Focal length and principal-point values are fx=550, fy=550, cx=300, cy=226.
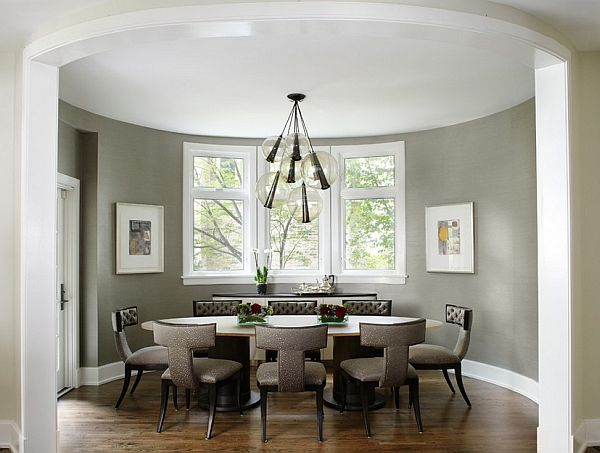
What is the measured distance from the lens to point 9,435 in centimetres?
373

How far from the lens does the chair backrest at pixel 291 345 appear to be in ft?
13.1

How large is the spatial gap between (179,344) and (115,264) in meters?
2.20

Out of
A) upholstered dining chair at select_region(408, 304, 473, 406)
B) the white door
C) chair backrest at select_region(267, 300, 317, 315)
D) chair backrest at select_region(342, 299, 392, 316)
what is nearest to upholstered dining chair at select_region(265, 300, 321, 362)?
chair backrest at select_region(267, 300, 317, 315)

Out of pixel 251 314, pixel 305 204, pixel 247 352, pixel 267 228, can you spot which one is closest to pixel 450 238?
pixel 305 204

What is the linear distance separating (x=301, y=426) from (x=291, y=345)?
77 centimetres

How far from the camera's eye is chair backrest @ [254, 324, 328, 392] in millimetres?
4000

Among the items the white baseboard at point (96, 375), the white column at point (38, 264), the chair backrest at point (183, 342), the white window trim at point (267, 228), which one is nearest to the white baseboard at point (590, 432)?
the chair backrest at point (183, 342)

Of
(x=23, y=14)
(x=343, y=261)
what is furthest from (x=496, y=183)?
(x=23, y=14)

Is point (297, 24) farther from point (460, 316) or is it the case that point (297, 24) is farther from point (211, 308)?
point (211, 308)

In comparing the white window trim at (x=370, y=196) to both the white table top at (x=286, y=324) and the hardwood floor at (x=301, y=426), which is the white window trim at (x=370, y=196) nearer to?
the white table top at (x=286, y=324)

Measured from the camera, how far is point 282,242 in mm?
7113

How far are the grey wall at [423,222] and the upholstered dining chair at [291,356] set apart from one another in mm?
2323

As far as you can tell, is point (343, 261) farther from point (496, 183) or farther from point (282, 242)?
point (496, 183)

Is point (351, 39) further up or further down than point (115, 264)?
further up
